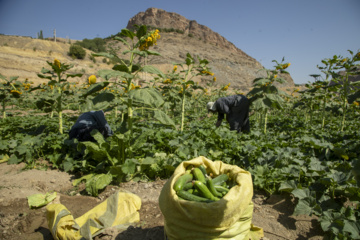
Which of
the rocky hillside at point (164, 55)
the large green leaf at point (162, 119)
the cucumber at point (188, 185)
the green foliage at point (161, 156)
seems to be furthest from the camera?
the rocky hillside at point (164, 55)

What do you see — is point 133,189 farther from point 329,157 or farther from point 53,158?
point 329,157

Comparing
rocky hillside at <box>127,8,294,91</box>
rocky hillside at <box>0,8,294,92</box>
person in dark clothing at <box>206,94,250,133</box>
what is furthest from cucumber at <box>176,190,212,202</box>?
rocky hillside at <box>127,8,294,91</box>

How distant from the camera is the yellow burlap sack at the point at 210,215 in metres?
1.42

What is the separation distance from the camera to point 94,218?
2.23m

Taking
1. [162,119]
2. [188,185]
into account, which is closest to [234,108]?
[162,119]

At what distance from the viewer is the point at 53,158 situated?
3.81 metres

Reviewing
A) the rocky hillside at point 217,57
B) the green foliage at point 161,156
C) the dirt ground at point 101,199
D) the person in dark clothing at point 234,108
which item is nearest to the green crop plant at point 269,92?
the person in dark clothing at point 234,108

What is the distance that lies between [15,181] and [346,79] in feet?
27.6

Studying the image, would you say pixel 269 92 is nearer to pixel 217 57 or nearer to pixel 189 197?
pixel 189 197

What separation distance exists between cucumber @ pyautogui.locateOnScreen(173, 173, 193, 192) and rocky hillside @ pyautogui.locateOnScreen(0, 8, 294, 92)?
6131mm

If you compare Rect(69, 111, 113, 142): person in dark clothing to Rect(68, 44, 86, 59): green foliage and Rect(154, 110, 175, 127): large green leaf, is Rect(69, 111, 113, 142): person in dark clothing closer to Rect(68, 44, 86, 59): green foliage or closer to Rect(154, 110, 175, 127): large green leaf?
Rect(154, 110, 175, 127): large green leaf

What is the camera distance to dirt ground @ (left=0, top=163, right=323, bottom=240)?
216cm

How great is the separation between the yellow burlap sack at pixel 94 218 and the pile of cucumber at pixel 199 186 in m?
0.98

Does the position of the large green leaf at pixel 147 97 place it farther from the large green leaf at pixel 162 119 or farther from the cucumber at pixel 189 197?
the cucumber at pixel 189 197
